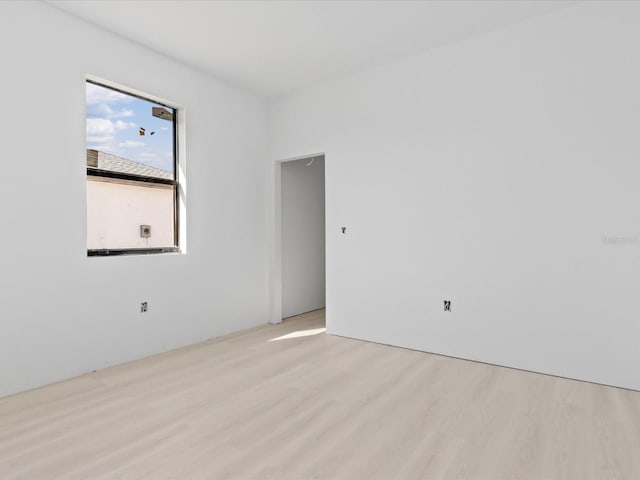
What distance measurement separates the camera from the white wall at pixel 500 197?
291 centimetres

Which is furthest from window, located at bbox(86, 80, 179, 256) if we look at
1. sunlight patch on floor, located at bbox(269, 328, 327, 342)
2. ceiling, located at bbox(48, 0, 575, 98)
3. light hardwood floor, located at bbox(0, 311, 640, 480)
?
sunlight patch on floor, located at bbox(269, 328, 327, 342)

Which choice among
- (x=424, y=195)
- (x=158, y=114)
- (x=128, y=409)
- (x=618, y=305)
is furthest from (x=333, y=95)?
(x=128, y=409)

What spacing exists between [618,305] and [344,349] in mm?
2392

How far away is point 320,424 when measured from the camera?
2.35 m

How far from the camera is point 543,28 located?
3176 millimetres

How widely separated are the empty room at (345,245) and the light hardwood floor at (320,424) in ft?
0.06

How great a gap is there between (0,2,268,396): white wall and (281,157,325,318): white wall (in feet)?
3.26

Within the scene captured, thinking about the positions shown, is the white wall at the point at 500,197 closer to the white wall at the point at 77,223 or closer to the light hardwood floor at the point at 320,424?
the light hardwood floor at the point at 320,424

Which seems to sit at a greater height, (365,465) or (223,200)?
(223,200)

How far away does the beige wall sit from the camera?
3.42 meters

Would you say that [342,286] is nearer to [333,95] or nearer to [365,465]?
[333,95]

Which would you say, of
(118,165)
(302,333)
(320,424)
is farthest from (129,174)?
(320,424)

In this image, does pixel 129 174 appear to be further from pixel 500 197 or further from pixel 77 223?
pixel 500 197

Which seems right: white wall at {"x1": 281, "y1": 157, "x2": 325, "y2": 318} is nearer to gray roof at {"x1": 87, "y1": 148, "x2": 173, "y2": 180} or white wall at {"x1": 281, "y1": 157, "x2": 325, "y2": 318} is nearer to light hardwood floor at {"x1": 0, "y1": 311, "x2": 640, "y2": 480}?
gray roof at {"x1": 87, "y1": 148, "x2": 173, "y2": 180}
